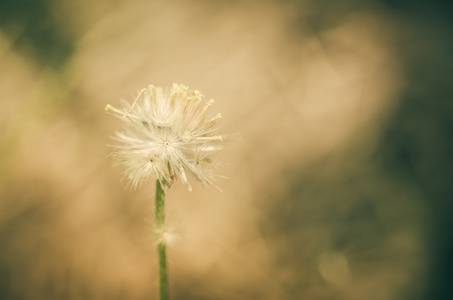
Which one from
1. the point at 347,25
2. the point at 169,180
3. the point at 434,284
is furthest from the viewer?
the point at 347,25

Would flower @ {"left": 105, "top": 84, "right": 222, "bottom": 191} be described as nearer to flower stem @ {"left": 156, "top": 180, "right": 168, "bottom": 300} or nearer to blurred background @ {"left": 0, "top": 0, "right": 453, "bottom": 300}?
flower stem @ {"left": 156, "top": 180, "right": 168, "bottom": 300}

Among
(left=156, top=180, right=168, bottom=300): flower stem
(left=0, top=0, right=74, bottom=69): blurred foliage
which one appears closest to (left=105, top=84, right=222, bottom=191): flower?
(left=156, top=180, right=168, bottom=300): flower stem

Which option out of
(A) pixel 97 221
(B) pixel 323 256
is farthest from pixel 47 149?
(B) pixel 323 256

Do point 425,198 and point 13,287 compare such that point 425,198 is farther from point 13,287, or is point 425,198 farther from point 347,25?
point 13,287

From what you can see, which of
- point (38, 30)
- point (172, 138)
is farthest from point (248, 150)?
point (38, 30)

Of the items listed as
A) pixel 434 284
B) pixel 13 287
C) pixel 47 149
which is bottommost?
pixel 434 284

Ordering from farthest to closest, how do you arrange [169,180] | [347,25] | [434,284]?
[347,25] < [434,284] < [169,180]
